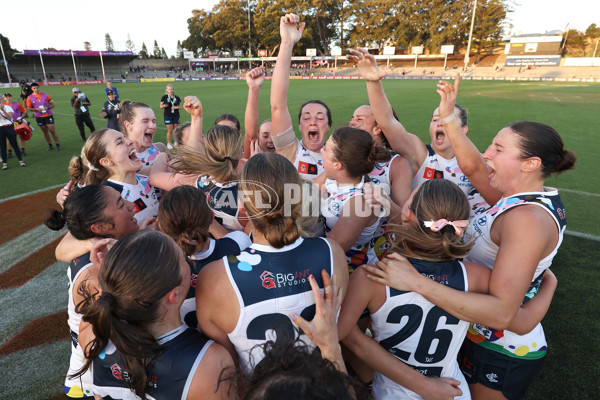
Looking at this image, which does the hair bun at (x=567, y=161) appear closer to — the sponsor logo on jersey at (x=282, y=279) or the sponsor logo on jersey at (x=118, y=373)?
the sponsor logo on jersey at (x=282, y=279)

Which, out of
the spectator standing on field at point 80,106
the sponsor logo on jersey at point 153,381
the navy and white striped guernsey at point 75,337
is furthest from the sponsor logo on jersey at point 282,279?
the spectator standing on field at point 80,106

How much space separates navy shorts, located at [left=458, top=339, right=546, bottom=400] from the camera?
2066 millimetres

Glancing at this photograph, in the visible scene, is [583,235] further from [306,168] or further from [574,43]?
[574,43]

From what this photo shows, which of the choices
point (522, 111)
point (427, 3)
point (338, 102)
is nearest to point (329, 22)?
point (427, 3)

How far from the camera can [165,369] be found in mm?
1366

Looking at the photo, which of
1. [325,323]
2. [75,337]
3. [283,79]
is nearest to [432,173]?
[283,79]

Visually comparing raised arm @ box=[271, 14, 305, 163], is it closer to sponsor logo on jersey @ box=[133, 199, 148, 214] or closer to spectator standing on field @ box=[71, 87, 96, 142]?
sponsor logo on jersey @ box=[133, 199, 148, 214]

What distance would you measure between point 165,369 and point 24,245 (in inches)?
220

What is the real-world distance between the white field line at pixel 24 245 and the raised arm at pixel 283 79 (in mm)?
4623

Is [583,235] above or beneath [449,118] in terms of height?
beneath

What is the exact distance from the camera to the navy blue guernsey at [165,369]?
1.35m

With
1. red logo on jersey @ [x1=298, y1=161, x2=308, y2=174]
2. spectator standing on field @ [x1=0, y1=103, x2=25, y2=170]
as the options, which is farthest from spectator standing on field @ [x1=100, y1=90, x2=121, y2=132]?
red logo on jersey @ [x1=298, y1=161, x2=308, y2=174]

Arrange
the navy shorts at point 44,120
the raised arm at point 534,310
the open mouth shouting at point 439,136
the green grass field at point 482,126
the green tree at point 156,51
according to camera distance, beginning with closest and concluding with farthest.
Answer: the raised arm at point 534,310 → the open mouth shouting at point 439,136 → the green grass field at point 482,126 → the navy shorts at point 44,120 → the green tree at point 156,51

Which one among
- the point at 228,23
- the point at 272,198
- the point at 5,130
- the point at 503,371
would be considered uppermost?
the point at 228,23
